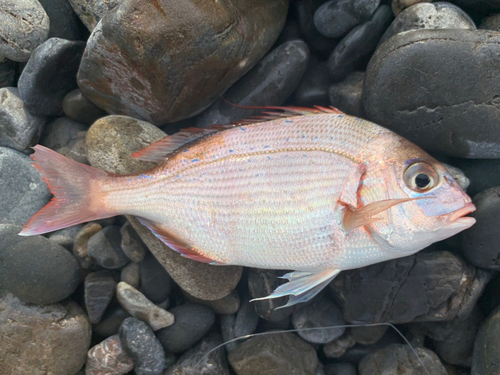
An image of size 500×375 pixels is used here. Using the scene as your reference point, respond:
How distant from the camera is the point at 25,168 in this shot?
2496 millimetres

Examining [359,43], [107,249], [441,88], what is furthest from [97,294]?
[441,88]

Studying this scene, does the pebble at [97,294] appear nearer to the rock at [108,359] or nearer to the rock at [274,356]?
the rock at [108,359]

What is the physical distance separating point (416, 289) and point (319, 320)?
724 millimetres

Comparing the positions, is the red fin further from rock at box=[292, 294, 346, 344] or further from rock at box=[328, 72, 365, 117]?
rock at box=[328, 72, 365, 117]

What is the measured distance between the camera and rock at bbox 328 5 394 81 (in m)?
2.21

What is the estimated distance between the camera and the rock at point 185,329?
7.69 feet

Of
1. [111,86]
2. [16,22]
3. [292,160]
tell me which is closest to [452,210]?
[292,160]

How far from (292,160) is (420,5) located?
144cm

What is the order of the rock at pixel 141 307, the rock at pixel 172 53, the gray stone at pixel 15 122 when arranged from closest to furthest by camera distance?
1. the rock at pixel 172 53
2. the rock at pixel 141 307
3. the gray stone at pixel 15 122

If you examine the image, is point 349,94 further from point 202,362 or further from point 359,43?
point 202,362

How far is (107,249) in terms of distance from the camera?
2312 millimetres

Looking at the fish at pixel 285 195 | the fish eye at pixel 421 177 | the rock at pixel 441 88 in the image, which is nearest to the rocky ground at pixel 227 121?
the rock at pixel 441 88

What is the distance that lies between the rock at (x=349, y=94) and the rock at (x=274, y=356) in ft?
5.83

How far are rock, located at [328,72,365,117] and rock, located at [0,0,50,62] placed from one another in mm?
2343
